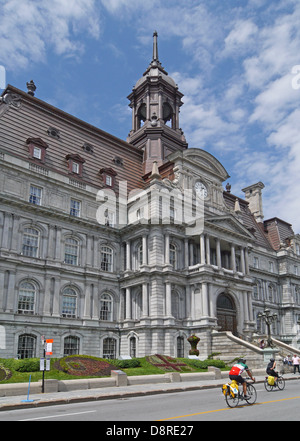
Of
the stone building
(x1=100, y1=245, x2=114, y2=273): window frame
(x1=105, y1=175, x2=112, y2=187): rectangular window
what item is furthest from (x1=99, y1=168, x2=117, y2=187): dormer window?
(x1=100, y1=245, x2=114, y2=273): window frame

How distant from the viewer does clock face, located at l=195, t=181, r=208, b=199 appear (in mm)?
47916

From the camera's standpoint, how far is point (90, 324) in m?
39.8

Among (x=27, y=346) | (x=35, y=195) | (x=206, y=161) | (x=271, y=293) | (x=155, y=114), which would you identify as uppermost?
(x=155, y=114)

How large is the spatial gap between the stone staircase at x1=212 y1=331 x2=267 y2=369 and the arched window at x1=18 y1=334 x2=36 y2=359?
16.1 meters

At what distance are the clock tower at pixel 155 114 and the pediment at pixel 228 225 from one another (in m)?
11.3

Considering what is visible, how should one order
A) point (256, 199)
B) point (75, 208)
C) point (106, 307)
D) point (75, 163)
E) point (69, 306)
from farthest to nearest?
1. point (256, 199)
2. point (75, 163)
3. point (106, 307)
4. point (75, 208)
5. point (69, 306)

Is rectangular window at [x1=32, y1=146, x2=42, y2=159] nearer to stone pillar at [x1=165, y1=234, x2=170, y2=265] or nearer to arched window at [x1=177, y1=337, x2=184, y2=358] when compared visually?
stone pillar at [x1=165, y1=234, x2=170, y2=265]

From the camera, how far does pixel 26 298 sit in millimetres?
36531

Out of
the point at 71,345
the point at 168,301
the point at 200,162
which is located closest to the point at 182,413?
the point at 71,345

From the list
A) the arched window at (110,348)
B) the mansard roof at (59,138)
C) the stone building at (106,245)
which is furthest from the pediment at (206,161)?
the arched window at (110,348)

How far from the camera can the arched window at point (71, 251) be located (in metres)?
40.5

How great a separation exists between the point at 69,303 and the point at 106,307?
4.52 metres

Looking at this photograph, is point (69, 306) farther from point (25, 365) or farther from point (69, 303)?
point (25, 365)
